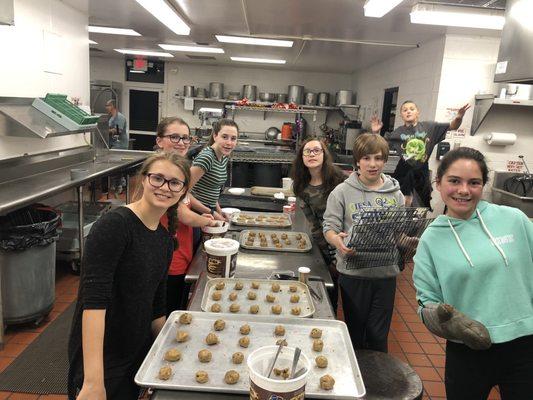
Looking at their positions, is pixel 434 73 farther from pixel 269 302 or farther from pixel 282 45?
pixel 269 302

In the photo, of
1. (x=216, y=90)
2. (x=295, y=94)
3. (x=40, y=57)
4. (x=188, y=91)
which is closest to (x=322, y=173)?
(x=40, y=57)

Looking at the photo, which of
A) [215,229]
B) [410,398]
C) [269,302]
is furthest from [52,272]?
[410,398]

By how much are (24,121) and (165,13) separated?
6.28 ft

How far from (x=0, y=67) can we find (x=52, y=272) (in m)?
1.81

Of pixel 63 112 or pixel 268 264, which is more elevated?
pixel 63 112

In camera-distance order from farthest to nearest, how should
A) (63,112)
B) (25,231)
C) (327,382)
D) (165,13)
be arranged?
(165,13) → (63,112) → (25,231) → (327,382)

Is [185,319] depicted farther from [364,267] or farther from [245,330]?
[364,267]

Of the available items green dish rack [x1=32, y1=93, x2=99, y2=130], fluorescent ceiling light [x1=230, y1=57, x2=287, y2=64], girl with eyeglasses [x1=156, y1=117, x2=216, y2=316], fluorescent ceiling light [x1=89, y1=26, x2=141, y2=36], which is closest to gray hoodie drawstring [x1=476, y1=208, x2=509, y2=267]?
girl with eyeglasses [x1=156, y1=117, x2=216, y2=316]

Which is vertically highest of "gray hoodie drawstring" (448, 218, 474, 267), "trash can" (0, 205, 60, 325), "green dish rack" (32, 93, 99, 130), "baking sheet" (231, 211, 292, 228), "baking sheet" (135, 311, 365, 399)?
"green dish rack" (32, 93, 99, 130)

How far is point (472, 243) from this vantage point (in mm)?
1414

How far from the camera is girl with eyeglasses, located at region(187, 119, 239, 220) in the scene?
248 centimetres

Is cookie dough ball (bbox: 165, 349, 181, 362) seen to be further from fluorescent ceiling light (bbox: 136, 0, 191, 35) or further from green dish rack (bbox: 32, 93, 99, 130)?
fluorescent ceiling light (bbox: 136, 0, 191, 35)

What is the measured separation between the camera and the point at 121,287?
4.28 feet

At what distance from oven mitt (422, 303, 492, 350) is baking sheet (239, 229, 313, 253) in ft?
3.25
